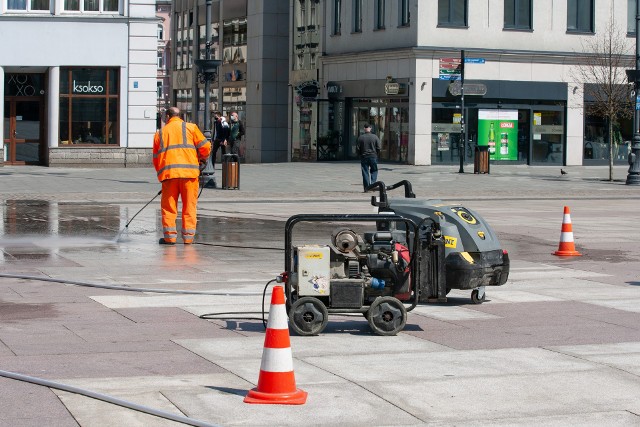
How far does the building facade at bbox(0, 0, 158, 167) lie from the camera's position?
37.8m

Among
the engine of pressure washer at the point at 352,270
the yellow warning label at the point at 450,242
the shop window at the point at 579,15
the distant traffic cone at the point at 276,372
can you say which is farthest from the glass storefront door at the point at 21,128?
the distant traffic cone at the point at 276,372

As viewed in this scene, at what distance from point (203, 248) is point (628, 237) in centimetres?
668

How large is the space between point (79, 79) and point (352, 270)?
2945 cm

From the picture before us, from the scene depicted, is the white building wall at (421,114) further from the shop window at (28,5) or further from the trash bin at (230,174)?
the trash bin at (230,174)

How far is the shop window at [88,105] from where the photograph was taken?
38094 mm

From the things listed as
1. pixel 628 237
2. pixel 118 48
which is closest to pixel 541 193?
pixel 628 237

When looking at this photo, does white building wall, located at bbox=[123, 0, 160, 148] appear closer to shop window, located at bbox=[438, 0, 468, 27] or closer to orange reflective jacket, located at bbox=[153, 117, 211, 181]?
shop window, located at bbox=[438, 0, 468, 27]

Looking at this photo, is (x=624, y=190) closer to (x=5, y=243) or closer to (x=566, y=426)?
(x=5, y=243)

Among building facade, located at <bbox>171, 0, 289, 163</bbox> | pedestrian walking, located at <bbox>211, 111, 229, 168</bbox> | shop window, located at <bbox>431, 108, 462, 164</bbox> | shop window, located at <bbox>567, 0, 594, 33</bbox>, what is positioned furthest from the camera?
building facade, located at <bbox>171, 0, 289, 163</bbox>

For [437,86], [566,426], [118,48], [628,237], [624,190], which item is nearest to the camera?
[566,426]

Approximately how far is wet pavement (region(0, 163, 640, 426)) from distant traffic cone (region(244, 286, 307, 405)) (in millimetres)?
103

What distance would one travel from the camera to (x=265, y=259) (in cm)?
1548

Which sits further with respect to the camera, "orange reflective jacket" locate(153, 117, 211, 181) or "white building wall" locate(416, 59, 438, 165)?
"white building wall" locate(416, 59, 438, 165)

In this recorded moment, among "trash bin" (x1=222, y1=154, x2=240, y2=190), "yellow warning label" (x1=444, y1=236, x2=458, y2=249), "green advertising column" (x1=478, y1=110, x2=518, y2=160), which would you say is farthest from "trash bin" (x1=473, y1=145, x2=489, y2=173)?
"yellow warning label" (x1=444, y1=236, x2=458, y2=249)
